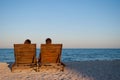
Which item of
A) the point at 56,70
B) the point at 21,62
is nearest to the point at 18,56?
the point at 21,62

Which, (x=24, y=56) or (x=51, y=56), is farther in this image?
(x=51, y=56)

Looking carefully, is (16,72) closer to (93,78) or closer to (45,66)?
(45,66)

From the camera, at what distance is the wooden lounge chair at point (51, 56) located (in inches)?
367

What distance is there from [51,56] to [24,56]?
3.72 feet

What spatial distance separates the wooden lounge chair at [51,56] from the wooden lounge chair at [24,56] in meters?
0.36

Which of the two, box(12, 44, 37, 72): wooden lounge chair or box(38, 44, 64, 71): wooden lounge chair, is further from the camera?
box(38, 44, 64, 71): wooden lounge chair

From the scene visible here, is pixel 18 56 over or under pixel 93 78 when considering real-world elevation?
over

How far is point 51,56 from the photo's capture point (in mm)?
9500

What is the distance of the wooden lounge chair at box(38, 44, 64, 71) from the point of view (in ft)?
30.6

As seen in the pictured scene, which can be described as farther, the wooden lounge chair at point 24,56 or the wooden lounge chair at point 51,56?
the wooden lounge chair at point 51,56

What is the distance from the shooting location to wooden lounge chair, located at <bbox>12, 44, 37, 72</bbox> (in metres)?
9.19

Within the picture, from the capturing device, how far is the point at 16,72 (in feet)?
30.0

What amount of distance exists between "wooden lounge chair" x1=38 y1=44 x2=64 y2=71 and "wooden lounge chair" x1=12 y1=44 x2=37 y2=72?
36 cm

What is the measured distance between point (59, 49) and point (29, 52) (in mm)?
1269
